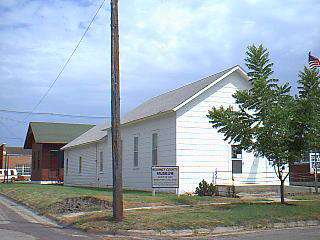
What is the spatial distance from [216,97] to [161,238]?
45.5ft

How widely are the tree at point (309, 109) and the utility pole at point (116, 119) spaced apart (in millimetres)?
6891

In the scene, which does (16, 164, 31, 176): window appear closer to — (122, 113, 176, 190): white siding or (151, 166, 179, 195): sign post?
(122, 113, 176, 190): white siding

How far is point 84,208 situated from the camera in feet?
59.3

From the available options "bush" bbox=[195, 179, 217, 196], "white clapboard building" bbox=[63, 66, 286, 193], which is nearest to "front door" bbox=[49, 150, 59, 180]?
"white clapboard building" bbox=[63, 66, 286, 193]

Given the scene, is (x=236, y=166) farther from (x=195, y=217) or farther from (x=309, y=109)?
(x=195, y=217)

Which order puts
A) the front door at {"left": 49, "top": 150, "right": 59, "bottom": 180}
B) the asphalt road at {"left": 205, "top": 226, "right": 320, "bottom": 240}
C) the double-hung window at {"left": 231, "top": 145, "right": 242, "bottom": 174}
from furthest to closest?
the front door at {"left": 49, "top": 150, "right": 59, "bottom": 180} → the double-hung window at {"left": 231, "top": 145, "right": 242, "bottom": 174} → the asphalt road at {"left": 205, "top": 226, "right": 320, "bottom": 240}

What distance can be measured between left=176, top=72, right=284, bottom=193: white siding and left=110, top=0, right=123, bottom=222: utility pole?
996 cm

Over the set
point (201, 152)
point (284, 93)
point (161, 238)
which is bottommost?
point (161, 238)

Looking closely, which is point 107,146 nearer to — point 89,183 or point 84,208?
point 89,183

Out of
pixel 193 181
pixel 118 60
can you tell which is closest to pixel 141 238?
pixel 118 60

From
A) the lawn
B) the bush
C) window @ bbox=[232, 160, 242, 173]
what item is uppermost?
window @ bbox=[232, 160, 242, 173]

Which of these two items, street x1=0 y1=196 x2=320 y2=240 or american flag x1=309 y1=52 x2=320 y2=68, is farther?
american flag x1=309 y1=52 x2=320 y2=68

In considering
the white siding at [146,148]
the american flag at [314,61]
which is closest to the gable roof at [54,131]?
the white siding at [146,148]

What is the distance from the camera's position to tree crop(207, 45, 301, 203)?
54.8 ft
